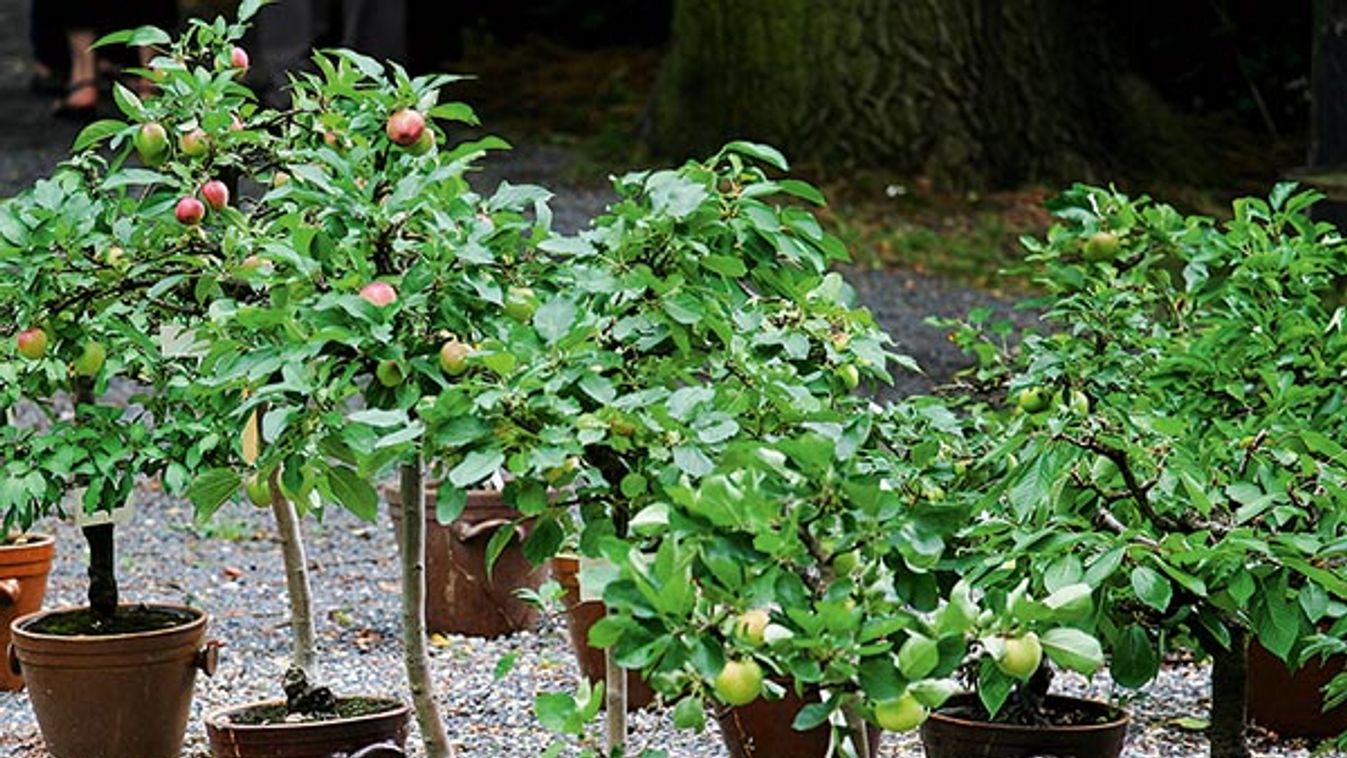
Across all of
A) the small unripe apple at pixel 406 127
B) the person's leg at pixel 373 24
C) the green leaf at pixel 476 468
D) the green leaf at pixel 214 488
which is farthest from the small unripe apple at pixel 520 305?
the person's leg at pixel 373 24

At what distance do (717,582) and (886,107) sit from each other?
24.6 feet

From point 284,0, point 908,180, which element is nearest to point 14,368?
point 908,180

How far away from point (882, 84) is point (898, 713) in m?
7.50

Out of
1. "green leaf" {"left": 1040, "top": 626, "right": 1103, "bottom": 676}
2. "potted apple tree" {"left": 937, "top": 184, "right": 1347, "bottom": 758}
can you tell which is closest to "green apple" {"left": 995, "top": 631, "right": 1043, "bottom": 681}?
"green leaf" {"left": 1040, "top": 626, "right": 1103, "bottom": 676}

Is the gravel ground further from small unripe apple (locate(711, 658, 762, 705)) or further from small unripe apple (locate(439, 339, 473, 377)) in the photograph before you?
small unripe apple (locate(711, 658, 762, 705))

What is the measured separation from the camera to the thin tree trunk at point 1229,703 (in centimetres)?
305

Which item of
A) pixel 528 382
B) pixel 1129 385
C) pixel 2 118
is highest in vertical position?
pixel 528 382

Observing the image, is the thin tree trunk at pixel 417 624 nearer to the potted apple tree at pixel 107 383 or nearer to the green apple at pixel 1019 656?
the potted apple tree at pixel 107 383

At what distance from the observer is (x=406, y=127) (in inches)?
109

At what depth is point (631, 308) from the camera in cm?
260

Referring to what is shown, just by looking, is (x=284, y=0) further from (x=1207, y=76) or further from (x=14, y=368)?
(x=14, y=368)

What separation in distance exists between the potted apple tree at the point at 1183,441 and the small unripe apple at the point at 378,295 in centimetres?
72

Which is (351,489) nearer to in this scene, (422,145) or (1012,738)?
(422,145)

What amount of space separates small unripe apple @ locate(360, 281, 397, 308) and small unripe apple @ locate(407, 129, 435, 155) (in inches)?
11.9
